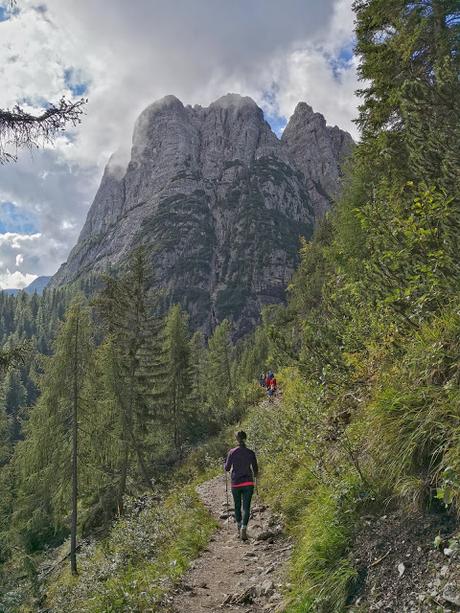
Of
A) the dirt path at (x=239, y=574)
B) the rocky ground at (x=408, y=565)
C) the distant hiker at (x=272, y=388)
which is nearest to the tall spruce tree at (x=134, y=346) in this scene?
the distant hiker at (x=272, y=388)

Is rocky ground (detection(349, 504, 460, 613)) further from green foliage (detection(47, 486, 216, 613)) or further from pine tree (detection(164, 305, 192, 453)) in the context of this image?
pine tree (detection(164, 305, 192, 453))

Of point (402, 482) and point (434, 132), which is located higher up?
point (434, 132)

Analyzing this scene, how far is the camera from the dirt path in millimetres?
5285

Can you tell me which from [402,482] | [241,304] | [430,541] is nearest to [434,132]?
[402,482]

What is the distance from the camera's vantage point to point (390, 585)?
3609 millimetres

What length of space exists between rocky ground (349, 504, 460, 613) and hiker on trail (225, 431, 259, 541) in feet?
13.2

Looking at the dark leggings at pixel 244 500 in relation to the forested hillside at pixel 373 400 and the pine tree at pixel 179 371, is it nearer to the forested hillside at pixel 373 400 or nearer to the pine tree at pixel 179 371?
the forested hillside at pixel 373 400

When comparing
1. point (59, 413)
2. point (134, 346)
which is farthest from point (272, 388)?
point (59, 413)

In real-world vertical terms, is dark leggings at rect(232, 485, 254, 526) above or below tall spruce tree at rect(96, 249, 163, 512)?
below

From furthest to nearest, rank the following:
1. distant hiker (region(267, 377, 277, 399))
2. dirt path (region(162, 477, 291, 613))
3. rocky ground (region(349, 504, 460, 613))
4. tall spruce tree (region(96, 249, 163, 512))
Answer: distant hiker (region(267, 377, 277, 399)), tall spruce tree (region(96, 249, 163, 512)), dirt path (region(162, 477, 291, 613)), rocky ground (region(349, 504, 460, 613))

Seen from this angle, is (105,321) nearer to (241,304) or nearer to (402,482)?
(402,482)

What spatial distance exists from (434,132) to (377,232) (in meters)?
1.35

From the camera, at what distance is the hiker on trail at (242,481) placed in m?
7.98

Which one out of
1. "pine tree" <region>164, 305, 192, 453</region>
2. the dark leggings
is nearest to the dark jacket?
the dark leggings
